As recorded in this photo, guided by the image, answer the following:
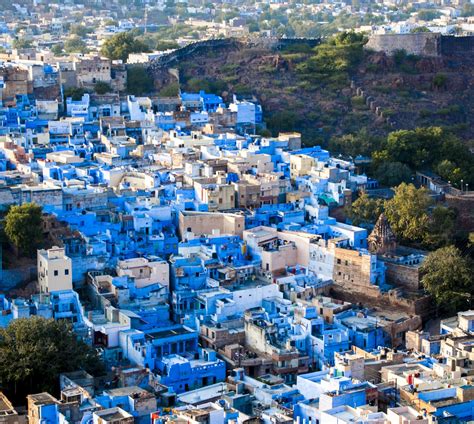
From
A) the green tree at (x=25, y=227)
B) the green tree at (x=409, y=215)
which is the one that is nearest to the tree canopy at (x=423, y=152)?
the green tree at (x=409, y=215)

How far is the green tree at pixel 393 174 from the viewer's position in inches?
1072

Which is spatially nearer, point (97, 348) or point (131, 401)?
point (131, 401)

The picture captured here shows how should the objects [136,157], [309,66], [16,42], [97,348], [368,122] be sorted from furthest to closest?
[16,42] < [309,66] < [368,122] < [136,157] < [97,348]

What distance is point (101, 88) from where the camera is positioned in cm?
3256

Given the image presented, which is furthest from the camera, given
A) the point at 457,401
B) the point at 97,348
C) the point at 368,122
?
the point at 368,122

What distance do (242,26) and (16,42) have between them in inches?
535

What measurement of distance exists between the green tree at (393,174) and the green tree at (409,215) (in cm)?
307

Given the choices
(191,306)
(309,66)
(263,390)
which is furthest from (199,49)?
(263,390)

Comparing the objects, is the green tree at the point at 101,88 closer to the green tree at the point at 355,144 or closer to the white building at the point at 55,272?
the green tree at the point at 355,144

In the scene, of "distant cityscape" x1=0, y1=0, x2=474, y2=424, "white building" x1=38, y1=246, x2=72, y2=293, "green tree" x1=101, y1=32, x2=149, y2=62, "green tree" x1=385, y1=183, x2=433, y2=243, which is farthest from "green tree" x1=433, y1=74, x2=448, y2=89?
"white building" x1=38, y1=246, x2=72, y2=293

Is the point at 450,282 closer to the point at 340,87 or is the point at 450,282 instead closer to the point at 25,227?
the point at 25,227

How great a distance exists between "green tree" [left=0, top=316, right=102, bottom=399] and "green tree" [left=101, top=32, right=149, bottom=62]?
19.4m

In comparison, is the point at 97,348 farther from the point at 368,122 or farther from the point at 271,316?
the point at 368,122

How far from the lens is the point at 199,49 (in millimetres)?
36625
